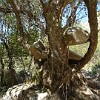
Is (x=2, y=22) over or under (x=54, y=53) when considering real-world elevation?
over

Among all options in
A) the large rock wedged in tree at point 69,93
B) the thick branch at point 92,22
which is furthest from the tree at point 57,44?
the large rock wedged in tree at point 69,93

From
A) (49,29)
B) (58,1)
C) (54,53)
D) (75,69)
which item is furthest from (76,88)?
(58,1)

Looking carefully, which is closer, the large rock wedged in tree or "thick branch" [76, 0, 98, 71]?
"thick branch" [76, 0, 98, 71]

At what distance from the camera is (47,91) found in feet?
19.2

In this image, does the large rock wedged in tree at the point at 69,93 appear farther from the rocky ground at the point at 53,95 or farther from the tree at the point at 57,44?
the tree at the point at 57,44

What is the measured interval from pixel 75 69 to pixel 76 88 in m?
0.43

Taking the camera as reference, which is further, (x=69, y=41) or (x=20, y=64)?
(x=20, y=64)

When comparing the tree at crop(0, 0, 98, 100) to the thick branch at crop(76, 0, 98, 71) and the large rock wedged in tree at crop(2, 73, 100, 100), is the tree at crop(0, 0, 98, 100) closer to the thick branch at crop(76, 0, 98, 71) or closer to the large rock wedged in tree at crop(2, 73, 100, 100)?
the thick branch at crop(76, 0, 98, 71)

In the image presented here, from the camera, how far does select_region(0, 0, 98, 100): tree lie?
17.0 feet

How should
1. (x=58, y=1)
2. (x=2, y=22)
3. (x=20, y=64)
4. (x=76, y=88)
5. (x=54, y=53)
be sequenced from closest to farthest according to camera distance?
(x=58, y=1), (x=54, y=53), (x=76, y=88), (x=2, y=22), (x=20, y=64)

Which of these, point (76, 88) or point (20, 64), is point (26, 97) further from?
point (20, 64)

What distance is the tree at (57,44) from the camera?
5.19 meters

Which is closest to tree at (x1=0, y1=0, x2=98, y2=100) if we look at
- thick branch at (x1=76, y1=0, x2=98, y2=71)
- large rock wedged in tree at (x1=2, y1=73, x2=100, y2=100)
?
thick branch at (x1=76, y1=0, x2=98, y2=71)

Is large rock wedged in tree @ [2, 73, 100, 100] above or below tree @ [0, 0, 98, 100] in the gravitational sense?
below
